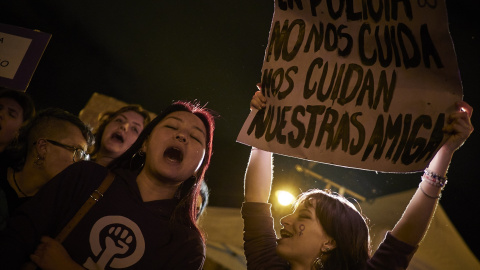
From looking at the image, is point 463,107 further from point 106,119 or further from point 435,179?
point 106,119

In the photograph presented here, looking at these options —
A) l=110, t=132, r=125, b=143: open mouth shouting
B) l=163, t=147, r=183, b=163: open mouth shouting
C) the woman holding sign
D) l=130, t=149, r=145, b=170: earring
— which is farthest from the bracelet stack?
l=110, t=132, r=125, b=143: open mouth shouting

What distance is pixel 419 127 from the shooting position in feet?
6.30

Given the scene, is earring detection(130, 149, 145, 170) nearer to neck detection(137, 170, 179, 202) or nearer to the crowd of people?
the crowd of people

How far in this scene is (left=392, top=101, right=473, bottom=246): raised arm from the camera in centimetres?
186

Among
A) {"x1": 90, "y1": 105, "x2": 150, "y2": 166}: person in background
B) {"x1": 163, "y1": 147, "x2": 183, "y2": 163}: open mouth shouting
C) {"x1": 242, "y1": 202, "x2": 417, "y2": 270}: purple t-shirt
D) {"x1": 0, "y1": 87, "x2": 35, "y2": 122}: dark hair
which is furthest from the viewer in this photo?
{"x1": 90, "y1": 105, "x2": 150, "y2": 166}: person in background

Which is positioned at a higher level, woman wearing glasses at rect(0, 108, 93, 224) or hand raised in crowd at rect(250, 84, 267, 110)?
hand raised in crowd at rect(250, 84, 267, 110)

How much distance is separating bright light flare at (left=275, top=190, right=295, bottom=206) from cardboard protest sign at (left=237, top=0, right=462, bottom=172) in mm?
2329

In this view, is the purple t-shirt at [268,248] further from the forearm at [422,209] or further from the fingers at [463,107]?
the fingers at [463,107]

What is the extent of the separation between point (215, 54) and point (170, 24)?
564 mm

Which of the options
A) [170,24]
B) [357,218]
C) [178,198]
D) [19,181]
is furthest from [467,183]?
[19,181]

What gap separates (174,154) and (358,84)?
1.15m

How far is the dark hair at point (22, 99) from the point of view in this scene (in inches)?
112

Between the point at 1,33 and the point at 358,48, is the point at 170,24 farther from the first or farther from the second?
the point at 358,48

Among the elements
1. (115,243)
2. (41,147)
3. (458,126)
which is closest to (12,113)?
(41,147)
